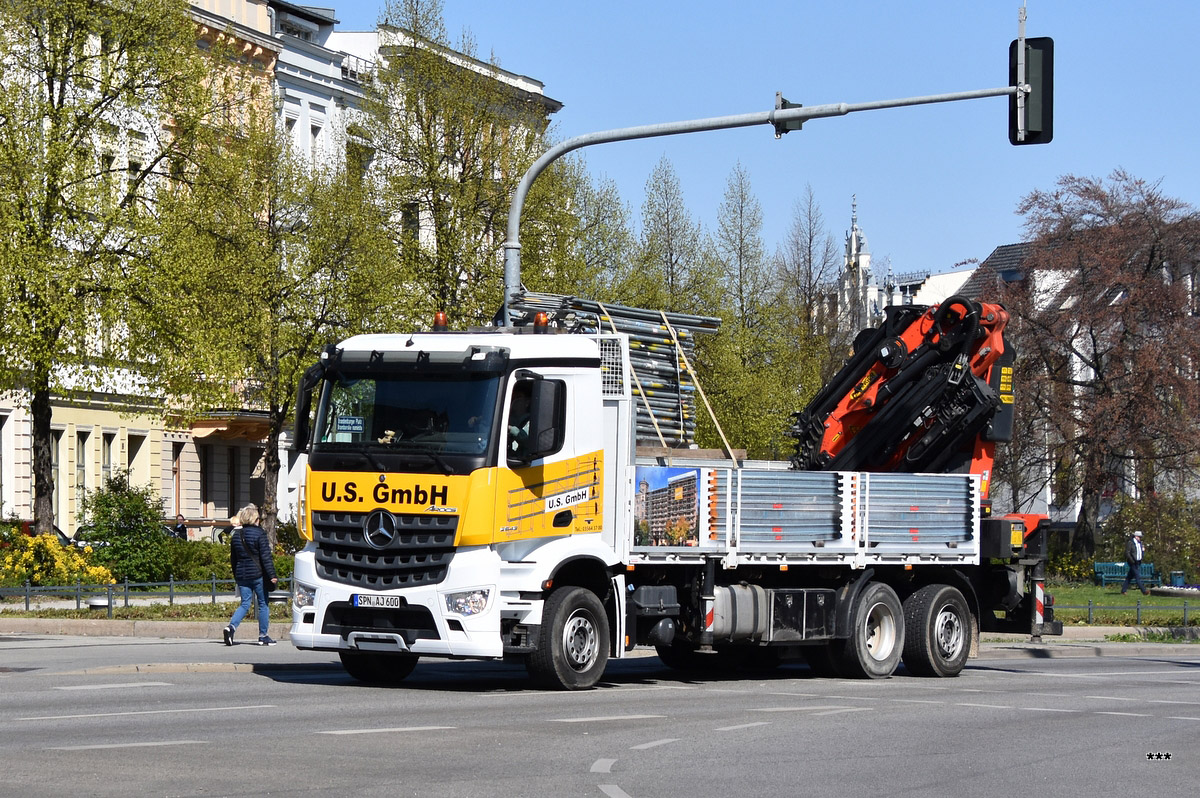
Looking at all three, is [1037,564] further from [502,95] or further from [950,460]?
[502,95]

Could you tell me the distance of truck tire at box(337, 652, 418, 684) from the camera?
16.6m

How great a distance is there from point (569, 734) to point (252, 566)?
988 centimetres

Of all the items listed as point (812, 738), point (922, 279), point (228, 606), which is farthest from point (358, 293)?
point (922, 279)

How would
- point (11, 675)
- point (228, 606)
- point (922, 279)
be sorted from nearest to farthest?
point (11, 675), point (228, 606), point (922, 279)

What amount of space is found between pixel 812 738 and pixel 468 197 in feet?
111

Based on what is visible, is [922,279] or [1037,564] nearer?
[1037,564]

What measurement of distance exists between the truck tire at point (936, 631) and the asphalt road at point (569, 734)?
34 centimetres

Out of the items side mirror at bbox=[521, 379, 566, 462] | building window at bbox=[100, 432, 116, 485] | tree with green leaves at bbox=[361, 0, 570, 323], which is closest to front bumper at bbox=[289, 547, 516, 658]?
side mirror at bbox=[521, 379, 566, 462]

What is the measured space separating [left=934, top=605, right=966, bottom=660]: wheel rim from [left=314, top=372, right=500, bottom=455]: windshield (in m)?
6.53

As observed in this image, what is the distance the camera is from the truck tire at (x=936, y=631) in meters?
18.9

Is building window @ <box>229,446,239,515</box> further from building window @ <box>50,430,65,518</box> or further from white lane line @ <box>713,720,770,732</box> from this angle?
white lane line @ <box>713,720,770,732</box>

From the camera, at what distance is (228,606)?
2805 centimetres

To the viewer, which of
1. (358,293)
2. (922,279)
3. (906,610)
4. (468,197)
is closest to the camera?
(906,610)

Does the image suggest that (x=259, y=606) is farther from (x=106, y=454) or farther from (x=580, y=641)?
(x=106, y=454)
